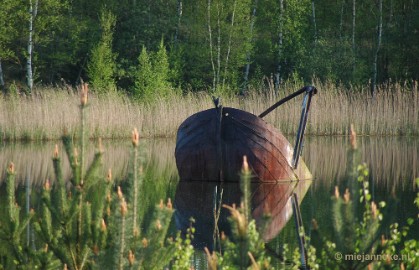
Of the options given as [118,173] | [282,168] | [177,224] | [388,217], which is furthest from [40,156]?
[388,217]

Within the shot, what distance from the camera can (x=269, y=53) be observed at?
39.8 metres

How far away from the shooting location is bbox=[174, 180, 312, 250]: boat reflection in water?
953 cm

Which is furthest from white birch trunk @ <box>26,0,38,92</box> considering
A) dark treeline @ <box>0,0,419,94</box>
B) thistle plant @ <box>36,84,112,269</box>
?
thistle plant @ <box>36,84,112,269</box>

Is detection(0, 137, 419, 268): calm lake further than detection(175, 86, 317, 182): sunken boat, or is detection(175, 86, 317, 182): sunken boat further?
detection(175, 86, 317, 182): sunken boat

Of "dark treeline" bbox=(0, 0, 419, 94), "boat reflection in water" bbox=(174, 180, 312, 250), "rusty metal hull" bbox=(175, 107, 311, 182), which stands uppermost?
"dark treeline" bbox=(0, 0, 419, 94)

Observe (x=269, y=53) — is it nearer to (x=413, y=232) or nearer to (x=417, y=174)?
(x=417, y=174)

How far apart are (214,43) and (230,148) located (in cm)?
2453

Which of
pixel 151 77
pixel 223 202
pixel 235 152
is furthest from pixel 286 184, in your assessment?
pixel 151 77

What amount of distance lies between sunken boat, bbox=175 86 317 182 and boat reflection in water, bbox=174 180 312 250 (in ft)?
0.57

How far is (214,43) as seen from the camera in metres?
38.4

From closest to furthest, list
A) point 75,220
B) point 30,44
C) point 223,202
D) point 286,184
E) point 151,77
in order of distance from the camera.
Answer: point 75,220 < point 223,202 < point 286,184 < point 30,44 < point 151,77

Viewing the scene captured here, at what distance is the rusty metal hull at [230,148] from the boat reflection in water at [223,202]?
0.51ft

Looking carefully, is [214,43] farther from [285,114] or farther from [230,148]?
[230,148]

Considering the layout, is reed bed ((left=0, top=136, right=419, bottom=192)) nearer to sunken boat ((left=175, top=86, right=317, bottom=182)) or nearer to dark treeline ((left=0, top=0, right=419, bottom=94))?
sunken boat ((left=175, top=86, right=317, bottom=182))
